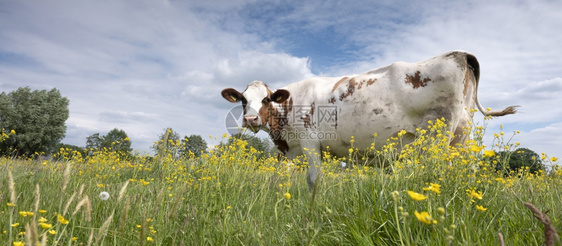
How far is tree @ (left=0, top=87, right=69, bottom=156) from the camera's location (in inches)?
1523

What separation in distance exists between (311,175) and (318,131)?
1117mm

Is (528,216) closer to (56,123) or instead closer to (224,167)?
(224,167)

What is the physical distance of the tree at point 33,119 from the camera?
38.7 meters

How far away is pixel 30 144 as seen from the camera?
3909 cm

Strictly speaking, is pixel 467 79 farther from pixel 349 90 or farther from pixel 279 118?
pixel 279 118

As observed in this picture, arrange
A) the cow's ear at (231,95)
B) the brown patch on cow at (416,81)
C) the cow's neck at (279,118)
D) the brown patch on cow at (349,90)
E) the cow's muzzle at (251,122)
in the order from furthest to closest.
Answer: the cow's ear at (231,95), the cow's neck at (279,118), the cow's muzzle at (251,122), the brown patch on cow at (349,90), the brown patch on cow at (416,81)

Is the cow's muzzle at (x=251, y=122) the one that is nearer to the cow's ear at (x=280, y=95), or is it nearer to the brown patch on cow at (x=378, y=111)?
the cow's ear at (x=280, y=95)

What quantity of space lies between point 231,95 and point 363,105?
11.1 feet

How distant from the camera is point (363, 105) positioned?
21.5 feet

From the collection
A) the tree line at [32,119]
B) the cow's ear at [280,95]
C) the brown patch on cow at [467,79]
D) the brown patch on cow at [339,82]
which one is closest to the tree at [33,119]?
the tree line at [32,119]

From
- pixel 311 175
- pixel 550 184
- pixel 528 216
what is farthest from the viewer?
pixel 311 175

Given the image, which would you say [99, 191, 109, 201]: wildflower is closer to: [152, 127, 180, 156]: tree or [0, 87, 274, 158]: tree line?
[152, 127, 180, 156]: tree

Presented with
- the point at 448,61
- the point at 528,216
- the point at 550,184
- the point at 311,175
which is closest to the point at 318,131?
the point at 311,175

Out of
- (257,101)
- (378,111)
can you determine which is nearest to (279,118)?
(257,101)
